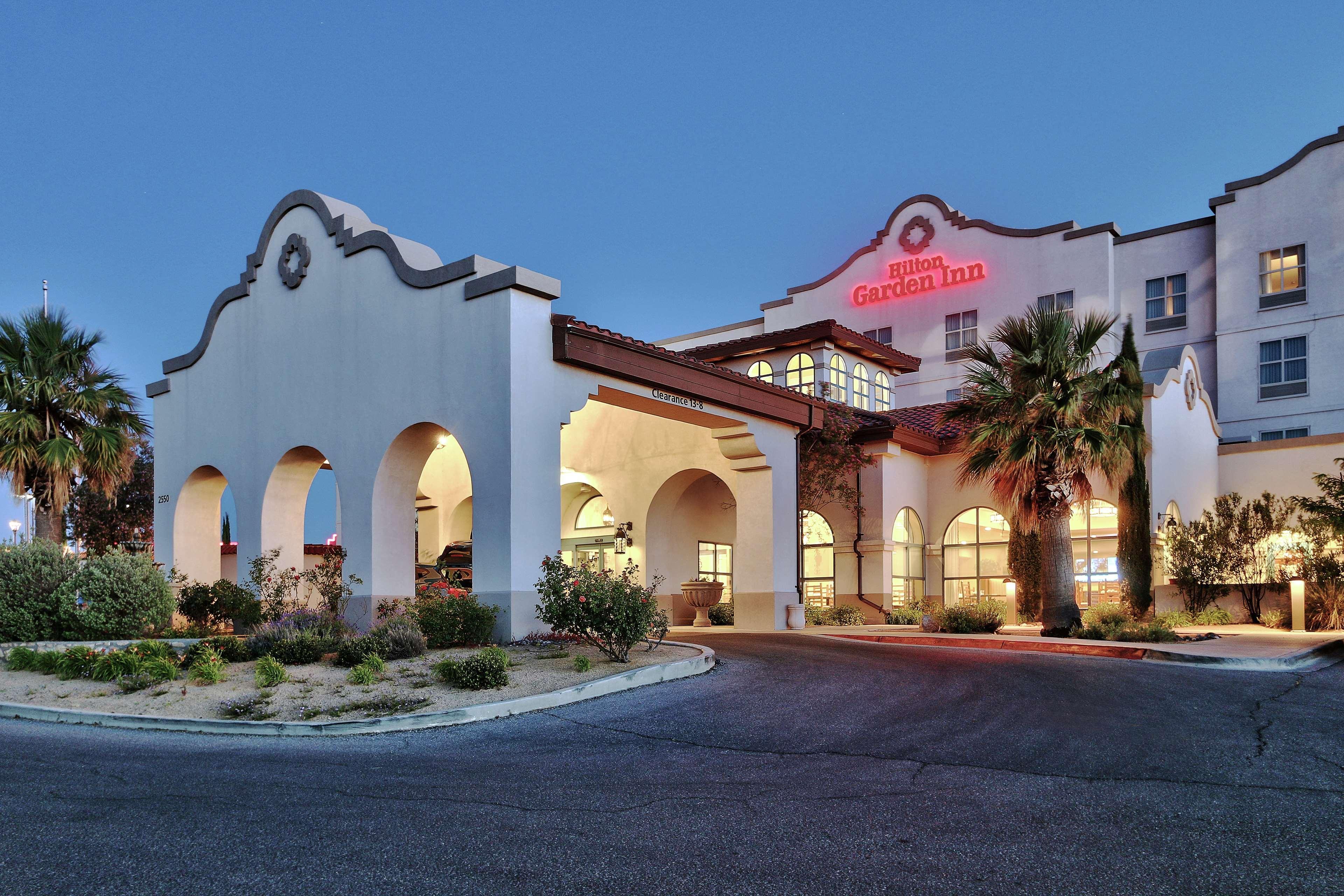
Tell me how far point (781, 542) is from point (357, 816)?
1667 cm

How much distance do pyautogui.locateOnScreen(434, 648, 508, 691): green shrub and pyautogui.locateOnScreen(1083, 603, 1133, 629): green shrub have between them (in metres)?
12.3

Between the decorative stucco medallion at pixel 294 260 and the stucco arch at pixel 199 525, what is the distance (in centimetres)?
484

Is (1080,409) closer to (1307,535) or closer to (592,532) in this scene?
(1307,535)

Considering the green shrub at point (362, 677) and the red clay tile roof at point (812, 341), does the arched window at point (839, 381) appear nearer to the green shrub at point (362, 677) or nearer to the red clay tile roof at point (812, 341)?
the red clay tile roof at point (812, 341)

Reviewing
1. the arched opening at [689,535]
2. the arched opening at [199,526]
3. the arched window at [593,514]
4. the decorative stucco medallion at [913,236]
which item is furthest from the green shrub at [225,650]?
the decorative stucco medallion at [913,236]

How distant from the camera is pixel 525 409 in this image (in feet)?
53.3

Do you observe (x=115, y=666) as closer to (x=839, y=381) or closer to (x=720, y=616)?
(x=720, y=616)

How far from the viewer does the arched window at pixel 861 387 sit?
3067 centimetres

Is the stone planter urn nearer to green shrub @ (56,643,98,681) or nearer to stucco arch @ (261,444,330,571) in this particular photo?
stucco arch @ (261,444,330,571)

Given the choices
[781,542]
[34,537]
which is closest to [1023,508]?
[781,542]

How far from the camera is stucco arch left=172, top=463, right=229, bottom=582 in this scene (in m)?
23.2

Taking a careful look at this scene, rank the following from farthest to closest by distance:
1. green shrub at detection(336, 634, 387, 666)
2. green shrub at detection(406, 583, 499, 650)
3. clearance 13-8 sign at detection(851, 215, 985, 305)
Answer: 1. clearance 13-8 sign at detection(851, 215, 985, 305)
2. green shrub at detection(406, 583, 499, 650)
3. green shrub at detection(336, 634, 387, 666)

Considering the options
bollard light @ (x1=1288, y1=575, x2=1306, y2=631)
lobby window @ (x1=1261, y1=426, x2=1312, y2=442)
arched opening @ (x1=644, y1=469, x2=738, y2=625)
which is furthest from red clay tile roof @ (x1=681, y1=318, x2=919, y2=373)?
lobby window @ (x1=1261, y1=426, x2=1312, y2=442)

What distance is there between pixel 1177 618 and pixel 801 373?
11505 mm
